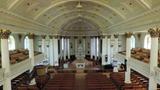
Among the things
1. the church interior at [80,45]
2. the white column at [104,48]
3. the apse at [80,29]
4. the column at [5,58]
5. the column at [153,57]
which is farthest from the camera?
the apse at [80,29]

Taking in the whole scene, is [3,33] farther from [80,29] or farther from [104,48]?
[80,29]

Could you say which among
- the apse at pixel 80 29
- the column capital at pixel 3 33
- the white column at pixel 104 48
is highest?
the apse at pixel 80 29

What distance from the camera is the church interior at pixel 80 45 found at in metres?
12.7

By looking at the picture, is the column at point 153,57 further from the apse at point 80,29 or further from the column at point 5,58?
the apse at point 80,29

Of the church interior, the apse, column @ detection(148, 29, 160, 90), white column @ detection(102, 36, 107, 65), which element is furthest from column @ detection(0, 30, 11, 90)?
the apse

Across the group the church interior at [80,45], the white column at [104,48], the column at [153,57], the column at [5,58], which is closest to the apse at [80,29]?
the church interior at [80,45]

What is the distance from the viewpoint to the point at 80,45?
1652 inches

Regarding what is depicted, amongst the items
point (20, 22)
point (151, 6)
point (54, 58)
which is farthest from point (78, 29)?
point (151, 6)

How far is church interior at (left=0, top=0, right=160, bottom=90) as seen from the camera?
41.7ft

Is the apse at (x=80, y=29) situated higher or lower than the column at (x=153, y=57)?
higher

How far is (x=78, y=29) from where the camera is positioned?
135 ft

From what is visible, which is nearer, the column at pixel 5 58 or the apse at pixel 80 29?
the column at pixel 5 58

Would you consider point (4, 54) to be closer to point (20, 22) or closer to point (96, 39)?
point (20, 22)

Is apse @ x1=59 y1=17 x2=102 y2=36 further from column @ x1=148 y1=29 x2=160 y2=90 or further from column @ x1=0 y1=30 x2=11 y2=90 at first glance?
column @ x1=0 y1=30 x2=11 y2=90
